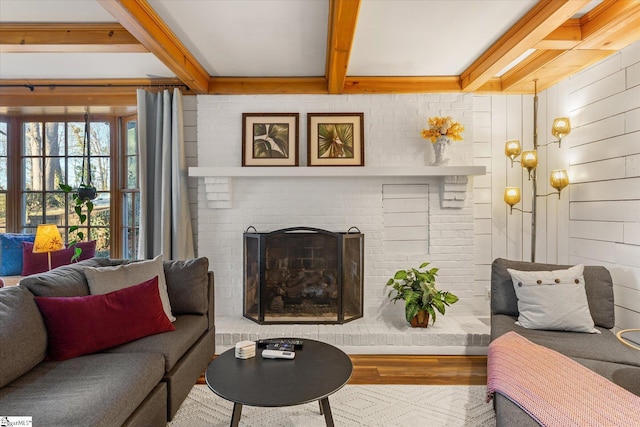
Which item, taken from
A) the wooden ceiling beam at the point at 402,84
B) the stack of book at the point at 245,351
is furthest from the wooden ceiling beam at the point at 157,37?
the stack of book at the point at 245,351

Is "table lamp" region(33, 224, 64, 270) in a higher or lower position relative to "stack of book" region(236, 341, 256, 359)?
higher

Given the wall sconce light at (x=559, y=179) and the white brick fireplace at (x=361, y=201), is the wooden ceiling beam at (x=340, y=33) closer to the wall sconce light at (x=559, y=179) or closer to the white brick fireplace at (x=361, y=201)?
the white brick fireplace at (x=361, y=201)

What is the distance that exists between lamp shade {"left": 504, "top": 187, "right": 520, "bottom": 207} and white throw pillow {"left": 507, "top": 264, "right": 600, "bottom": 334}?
958 millimetres

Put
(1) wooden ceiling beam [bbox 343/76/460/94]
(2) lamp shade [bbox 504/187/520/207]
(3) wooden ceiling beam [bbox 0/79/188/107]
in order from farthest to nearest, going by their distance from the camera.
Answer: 1. (3) wooden ceiling beam [bbox 0/79/188/107]
2. (1) wooden ceiling beam [bbox 343/76/460/94]
3. (2) lamp shade [bbox 504/187/520/207]

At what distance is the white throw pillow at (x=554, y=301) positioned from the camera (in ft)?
7.83

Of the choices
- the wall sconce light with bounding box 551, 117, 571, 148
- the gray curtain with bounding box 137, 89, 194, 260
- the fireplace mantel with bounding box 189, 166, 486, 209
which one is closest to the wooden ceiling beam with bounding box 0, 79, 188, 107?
the gray curtain with bounding box 137, 89, 194, 260

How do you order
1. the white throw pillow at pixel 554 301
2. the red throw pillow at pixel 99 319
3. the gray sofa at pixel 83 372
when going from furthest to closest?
the white throw pillow at pixel 554 301 < the red throw pillow at pixel 99 319 < the gray sofa at pixel 83 372

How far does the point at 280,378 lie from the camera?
67.5 inches

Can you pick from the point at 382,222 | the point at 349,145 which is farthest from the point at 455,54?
the point at 382,222

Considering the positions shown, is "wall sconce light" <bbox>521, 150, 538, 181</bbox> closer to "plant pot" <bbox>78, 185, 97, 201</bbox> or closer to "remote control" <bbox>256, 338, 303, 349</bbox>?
"remote control" <bbox>256, 338, 303, 349</bbox>

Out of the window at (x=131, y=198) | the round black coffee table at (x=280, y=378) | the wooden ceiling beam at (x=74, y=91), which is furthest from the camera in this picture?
the window at (x=131, y=198)

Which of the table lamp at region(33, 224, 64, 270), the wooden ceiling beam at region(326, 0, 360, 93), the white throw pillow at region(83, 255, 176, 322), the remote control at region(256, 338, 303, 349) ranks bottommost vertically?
the remote control at region(256, 338, 303, 349)

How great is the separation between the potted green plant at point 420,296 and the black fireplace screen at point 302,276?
14.5 inches

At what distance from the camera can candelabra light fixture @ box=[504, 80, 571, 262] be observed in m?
3.14
